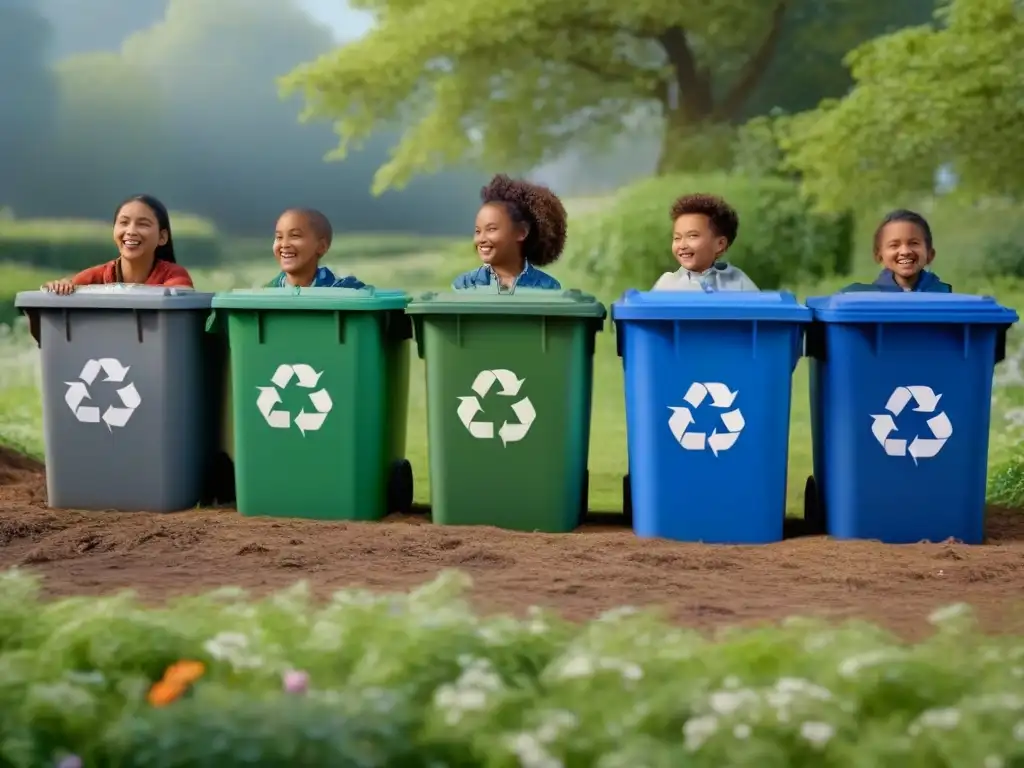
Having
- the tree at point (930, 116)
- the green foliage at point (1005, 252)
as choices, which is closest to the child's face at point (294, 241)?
the tree at point (930, 116)

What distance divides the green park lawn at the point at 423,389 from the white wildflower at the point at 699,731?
3269 mm

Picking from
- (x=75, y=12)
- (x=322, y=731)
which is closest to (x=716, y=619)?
(x=322, y=731)

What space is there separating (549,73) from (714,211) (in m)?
4.50

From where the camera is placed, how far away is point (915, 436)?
441cm

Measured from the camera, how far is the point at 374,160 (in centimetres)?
892

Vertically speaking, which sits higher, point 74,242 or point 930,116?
point 930,116

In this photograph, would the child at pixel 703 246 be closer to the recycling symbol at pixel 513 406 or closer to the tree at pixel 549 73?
the recycling symbol at pixel 513 406

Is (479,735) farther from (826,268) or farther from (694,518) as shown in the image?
(826,268)

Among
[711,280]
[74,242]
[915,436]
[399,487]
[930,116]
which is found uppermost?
[930,116]

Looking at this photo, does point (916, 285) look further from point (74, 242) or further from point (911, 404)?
point (74, 242)

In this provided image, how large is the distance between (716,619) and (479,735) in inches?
44.7

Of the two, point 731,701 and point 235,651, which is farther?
point 235,651

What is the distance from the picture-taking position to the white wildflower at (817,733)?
238 cm

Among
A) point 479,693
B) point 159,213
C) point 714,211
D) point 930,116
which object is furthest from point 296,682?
point 930,116
